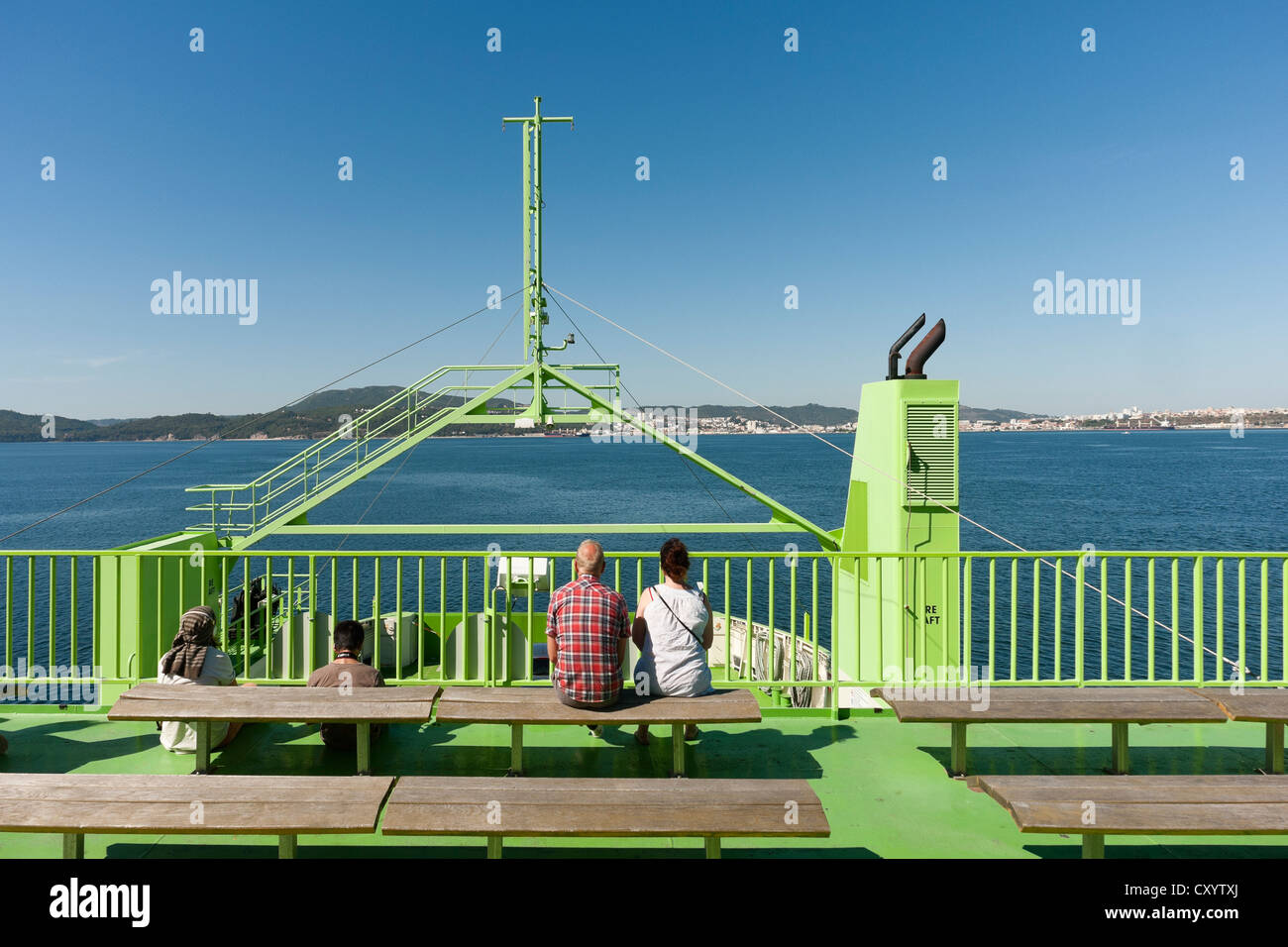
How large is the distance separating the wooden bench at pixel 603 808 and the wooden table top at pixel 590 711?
0.57 m

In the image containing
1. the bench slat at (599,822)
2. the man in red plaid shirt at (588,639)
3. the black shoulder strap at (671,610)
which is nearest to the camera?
the bench slat at (599,822)

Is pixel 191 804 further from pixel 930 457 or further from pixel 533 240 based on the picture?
pixel 533 240

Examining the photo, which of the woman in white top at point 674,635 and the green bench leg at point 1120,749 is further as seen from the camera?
the green bench leg at point 1120,749

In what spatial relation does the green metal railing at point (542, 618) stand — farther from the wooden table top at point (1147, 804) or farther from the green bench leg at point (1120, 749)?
the wooden table top at point (1147, 804)

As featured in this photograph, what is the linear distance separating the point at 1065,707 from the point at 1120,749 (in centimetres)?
62

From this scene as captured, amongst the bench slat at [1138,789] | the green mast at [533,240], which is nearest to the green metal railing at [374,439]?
the green mast at [533,240]

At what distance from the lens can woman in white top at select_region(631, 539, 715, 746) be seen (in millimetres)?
4383

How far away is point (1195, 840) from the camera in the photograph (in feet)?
13.2

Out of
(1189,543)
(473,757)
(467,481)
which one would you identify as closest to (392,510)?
(467,481)

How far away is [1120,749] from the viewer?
4.63 m

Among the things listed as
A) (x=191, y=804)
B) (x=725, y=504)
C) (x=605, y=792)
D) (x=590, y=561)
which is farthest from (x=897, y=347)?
(x=725, y=504)

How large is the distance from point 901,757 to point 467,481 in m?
105

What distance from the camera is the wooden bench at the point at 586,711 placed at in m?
3.98
